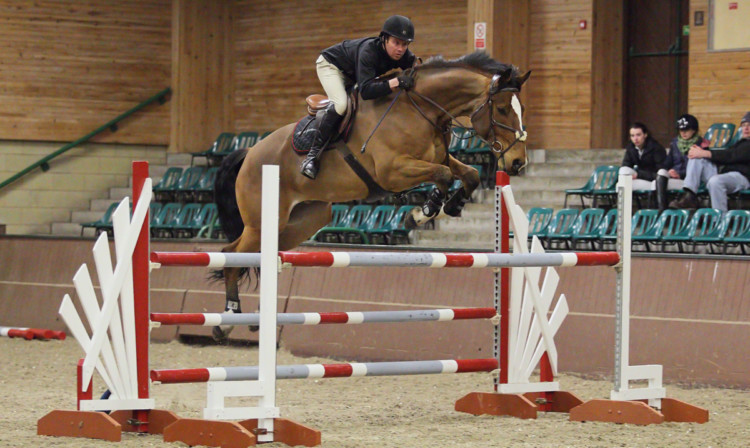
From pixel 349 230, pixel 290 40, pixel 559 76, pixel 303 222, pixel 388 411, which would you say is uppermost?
pixel 290 40

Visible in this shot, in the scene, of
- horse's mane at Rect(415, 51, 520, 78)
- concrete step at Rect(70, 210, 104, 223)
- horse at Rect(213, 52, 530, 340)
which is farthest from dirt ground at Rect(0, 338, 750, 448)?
concrete step at Rect(70, 210, 104, 223)

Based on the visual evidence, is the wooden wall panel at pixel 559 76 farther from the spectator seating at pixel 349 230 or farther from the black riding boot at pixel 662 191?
the black riding boot at pixel 662 191

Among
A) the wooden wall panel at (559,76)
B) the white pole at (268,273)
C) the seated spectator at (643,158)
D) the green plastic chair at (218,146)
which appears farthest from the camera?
the green plastic chair at (218,146)

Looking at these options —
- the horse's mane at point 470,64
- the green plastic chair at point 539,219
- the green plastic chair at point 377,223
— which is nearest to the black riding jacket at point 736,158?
the green plastic chair at point 539,219

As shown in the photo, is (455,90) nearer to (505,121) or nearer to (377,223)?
(505,121)

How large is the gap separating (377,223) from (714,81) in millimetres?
3968

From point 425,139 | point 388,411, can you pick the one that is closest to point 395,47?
point 425,139

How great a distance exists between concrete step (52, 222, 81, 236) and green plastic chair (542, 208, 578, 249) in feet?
23.0

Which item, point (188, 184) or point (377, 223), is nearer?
point (377, 223)

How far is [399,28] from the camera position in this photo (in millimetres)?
6102

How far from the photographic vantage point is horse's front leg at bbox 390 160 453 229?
6.07 m

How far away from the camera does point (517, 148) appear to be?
239 inches

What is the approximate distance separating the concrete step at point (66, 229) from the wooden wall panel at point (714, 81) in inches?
314

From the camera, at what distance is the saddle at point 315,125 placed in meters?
6.50
